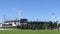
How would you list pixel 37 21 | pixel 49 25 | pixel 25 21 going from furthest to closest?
1. pixel 37 21
2. pixel 25 21
3. pixel 49 25

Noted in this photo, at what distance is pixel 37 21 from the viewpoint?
121375mm

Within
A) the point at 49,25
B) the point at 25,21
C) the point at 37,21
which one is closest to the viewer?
the point at 49,25

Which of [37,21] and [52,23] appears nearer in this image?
[52,23]

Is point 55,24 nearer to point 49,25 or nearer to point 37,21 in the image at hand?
point 49,25

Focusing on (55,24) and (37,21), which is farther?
(37,21)

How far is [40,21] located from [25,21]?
56.2ft

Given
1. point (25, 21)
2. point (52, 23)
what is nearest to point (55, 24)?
point (52, 23)

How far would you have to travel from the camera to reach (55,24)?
340 feet

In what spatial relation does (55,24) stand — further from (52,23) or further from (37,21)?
(37,21)

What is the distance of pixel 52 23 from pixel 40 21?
857 inches

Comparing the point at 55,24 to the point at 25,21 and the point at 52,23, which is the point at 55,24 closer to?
the point at 52,23

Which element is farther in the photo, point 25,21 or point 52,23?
point 25,21

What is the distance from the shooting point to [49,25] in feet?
328

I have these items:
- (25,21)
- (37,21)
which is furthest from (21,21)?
(37,21)
